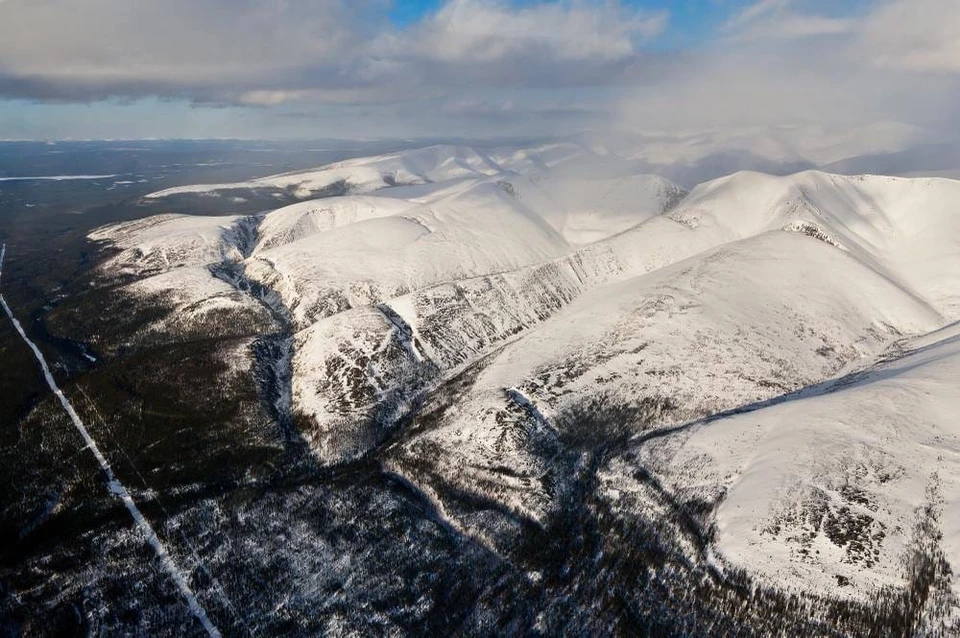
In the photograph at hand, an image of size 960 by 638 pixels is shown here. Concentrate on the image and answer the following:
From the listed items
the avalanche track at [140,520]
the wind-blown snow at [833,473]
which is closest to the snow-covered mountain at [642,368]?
the wind-blown snow at [833,473]

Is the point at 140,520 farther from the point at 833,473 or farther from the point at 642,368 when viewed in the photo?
Result: the point at 833,473

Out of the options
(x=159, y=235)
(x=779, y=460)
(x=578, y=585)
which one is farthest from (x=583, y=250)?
(x=159, y=235)

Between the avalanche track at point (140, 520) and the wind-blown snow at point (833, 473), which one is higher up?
the wind-blown snow at point (833, 473)

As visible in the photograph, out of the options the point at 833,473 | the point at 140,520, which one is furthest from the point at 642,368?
the point at 140,520

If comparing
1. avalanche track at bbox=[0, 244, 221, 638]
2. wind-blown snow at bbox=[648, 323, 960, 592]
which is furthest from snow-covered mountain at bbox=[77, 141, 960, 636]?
avalanche track at bbox=[0, 244, 221, 638]

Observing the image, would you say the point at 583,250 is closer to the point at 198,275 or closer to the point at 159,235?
the point at 198,275

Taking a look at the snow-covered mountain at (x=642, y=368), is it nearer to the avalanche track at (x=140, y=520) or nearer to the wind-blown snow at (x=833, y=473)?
the wind-blown snow at (x=833, y=473)

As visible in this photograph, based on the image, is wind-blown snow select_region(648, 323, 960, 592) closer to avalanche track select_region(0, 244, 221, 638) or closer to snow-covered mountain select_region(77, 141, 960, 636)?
snow-covered mountain select_region(77, 141, 960, 636)

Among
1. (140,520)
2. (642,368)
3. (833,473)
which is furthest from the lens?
(642,368)
